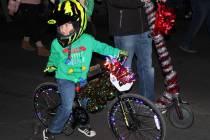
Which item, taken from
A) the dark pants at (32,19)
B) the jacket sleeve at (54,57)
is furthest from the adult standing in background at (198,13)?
the jacket sleeve at (54,57)

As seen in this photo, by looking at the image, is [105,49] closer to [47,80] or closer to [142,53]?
[142,53]

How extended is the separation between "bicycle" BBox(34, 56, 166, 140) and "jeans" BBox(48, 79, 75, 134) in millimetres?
128

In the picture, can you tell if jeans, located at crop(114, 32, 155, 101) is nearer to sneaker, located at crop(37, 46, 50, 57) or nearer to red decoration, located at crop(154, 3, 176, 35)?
red decoration, located at crop(154, 3, 176, 35)

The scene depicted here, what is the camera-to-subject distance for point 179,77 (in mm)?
8281

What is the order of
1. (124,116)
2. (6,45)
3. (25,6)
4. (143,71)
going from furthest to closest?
(6,45)
(25,6)
(143,71)
(124,116)

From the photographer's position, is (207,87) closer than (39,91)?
No

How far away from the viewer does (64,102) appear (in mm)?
5328

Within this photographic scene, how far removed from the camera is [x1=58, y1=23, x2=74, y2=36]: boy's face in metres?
5.12

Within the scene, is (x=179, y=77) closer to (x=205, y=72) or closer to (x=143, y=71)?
(x=205, y=72)

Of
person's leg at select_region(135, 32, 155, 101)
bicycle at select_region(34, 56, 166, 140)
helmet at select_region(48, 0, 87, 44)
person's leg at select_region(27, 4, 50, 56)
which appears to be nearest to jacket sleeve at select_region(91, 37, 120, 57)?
bicycle at select_region(34, 56, 166, 140)

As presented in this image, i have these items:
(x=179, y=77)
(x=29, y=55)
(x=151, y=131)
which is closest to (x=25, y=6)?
(x=29, y=55)

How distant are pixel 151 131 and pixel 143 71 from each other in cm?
86

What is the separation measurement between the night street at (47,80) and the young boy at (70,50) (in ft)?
2.83

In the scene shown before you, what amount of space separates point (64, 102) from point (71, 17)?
95cm
